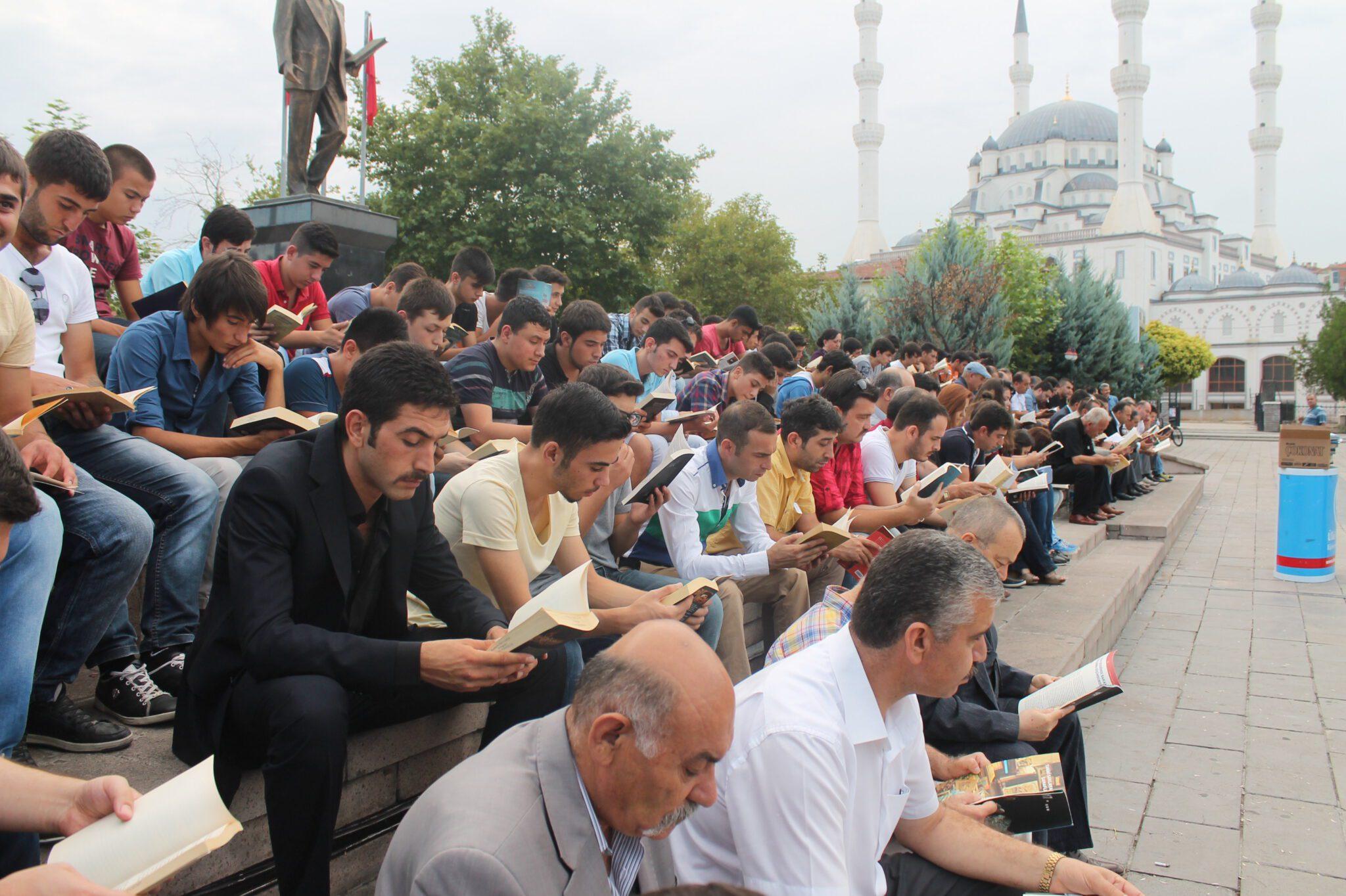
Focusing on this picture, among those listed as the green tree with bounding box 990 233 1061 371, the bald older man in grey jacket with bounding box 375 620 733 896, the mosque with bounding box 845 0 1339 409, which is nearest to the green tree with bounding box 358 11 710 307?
the green tree with bounding box 990 233 1061 371

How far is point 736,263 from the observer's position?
41188 millimetres

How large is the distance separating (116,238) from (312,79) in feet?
15.7

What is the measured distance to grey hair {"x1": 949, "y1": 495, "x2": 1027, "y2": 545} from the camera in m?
3.88

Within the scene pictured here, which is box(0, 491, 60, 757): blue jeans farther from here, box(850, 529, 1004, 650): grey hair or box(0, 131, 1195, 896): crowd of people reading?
box(850, 529, 1004, 650): grey hair

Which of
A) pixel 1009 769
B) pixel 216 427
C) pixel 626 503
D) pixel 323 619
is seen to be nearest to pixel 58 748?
pixel 323 619

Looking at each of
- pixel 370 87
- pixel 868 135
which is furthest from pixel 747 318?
pixel 868 135

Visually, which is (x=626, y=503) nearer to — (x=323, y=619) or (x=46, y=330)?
(x=323, y=619)

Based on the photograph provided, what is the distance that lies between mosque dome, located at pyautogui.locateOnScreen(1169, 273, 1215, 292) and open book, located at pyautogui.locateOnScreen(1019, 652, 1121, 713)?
83.2m

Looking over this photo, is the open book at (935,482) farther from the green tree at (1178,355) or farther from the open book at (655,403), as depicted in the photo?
the green tree at (1178,355)

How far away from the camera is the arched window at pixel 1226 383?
73.6 meters

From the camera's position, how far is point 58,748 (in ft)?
8.36

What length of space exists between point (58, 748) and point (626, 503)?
2.19 metres

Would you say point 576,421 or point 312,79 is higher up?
point 312,79

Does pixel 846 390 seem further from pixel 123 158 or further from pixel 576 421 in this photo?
pixel 123 158
